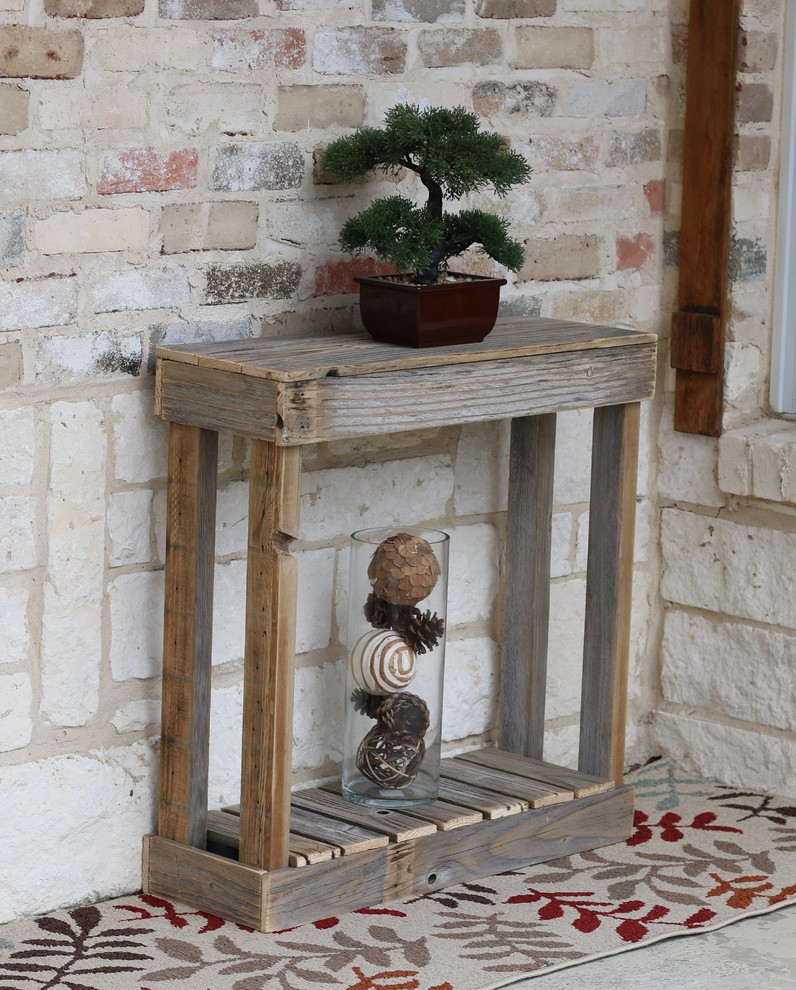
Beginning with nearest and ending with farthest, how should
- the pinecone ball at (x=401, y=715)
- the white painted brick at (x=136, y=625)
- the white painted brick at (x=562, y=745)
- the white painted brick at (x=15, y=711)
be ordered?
the white painted brick at (x=15, y=711), the white painted brick at (x=136, y=625), the pinecone ball at (x=401, y=715), the white painted brick at (x=562, y=745)

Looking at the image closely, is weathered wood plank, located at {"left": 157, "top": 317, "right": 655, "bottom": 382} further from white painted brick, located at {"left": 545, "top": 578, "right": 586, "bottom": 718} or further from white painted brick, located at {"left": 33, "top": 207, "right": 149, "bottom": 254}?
white painted brick, located at {"left": 545, "top": 578, "right": 586, "bottom": 718}

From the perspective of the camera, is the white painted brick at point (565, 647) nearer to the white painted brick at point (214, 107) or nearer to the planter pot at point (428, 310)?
the planter pot at point (428, 310)

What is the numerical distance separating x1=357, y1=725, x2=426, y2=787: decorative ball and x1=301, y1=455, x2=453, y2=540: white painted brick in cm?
41

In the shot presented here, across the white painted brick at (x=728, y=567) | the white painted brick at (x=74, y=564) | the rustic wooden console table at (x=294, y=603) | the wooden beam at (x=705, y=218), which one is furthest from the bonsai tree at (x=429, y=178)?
the white painted brick at (x=728, y=567)

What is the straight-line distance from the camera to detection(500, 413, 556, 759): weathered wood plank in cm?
341

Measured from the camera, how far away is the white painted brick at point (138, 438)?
9.49 feet

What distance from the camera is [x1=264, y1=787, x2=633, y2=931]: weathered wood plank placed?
286 centimetres

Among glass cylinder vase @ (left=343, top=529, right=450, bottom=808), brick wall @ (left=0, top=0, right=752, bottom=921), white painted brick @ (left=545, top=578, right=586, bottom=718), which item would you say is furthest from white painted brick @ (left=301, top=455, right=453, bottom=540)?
white painted brick @ (left=545, top=578, right=586, bottom=718)

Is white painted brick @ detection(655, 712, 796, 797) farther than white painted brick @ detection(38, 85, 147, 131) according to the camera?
Yes

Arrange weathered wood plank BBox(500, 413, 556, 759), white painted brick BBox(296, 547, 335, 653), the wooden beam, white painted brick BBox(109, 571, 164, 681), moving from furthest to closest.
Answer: the wooden beam
weathered wood plank BBox(500, 413, 556, 759)
white painted brick BBox(296, 547, 335, 653)
white painted brick BBox(109, 571, 164, 681)

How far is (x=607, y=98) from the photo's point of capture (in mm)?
3492

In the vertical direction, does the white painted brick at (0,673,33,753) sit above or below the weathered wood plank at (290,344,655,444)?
below

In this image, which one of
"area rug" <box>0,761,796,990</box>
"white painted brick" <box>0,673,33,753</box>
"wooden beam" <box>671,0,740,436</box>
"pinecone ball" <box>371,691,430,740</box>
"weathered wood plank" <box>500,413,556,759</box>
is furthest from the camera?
"wooden beam" <box>671,0,740,436</box>

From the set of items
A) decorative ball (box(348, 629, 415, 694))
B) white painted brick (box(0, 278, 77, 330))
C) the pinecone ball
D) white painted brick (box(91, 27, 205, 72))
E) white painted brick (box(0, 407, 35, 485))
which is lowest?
the pinecone ball
